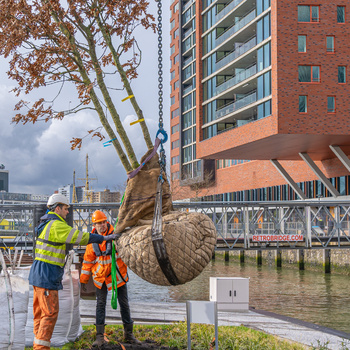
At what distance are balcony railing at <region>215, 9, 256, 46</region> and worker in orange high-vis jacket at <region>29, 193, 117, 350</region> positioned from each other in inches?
1677

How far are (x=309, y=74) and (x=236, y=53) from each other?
1389 cm

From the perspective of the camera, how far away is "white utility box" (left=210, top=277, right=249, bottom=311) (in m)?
14.4

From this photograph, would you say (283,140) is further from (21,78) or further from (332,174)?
(21,78)

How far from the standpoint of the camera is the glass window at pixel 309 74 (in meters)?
38.9

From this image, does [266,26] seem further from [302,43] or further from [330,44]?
[330,44]

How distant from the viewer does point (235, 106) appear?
51.2m

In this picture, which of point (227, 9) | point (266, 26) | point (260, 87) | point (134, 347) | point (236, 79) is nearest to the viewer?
point (134, 347)

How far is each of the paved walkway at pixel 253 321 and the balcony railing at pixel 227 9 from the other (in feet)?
135

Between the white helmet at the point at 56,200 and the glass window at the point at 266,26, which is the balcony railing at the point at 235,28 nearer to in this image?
the glass window at the point at 266,26

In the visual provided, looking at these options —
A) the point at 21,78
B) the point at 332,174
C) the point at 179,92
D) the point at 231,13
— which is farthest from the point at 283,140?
the point at 179,92

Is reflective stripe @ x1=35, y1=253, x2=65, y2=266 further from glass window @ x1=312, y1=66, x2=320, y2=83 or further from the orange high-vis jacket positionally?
glass window @ x1=312, y1=66, x2=320, y2=83

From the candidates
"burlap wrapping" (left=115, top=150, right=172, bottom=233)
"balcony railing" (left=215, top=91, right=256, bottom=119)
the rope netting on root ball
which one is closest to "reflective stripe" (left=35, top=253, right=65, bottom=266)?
"burlap wrapping" (left=115, top=150, right=172, bottom=233)

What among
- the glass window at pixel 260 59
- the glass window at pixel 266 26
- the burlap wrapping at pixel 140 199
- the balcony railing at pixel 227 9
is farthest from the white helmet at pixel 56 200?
the balcony railing at pixel 227 9

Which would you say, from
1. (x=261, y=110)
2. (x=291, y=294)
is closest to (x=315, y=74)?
(x=261, y=110)
